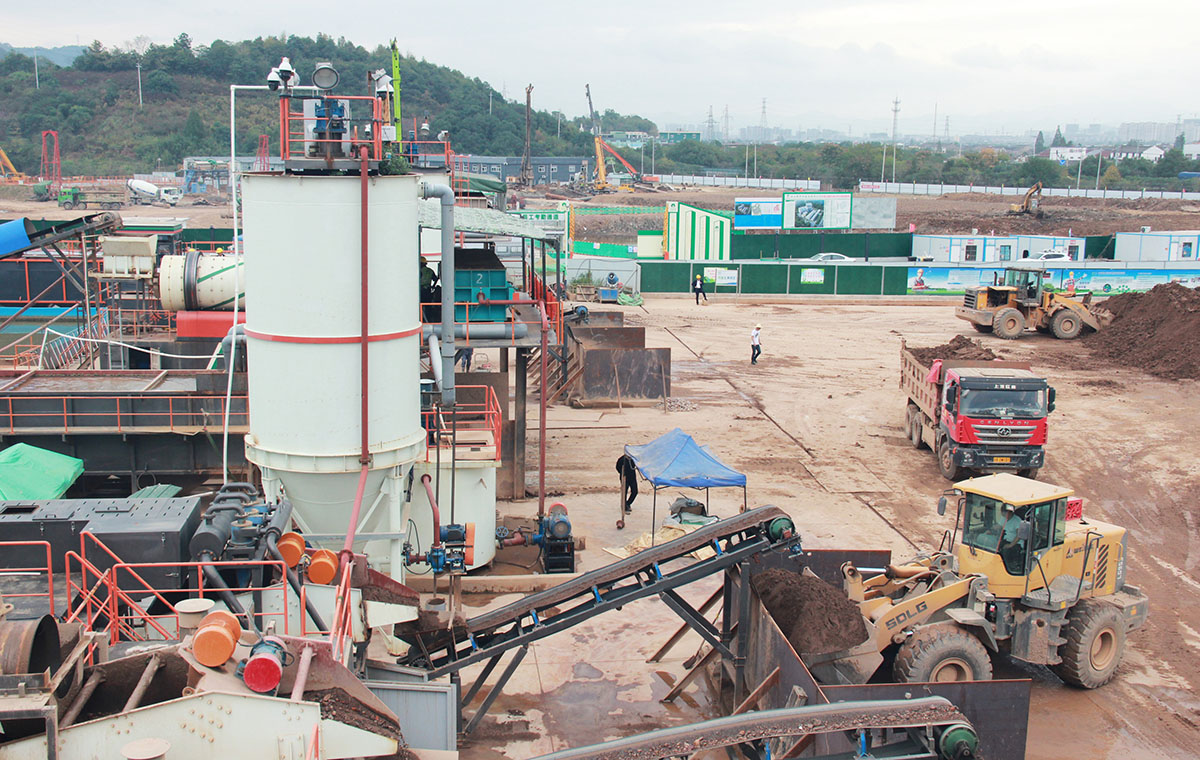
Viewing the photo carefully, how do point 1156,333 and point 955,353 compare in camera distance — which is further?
point 1156,333

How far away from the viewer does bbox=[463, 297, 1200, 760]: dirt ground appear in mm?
12445

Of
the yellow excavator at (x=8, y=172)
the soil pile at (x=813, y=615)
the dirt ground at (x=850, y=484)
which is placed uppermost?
the yellow excavator at (x=8, y=172)

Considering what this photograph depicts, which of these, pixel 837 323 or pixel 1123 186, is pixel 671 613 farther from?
pixel 1123 186

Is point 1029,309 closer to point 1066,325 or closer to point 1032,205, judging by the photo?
point 1066,325

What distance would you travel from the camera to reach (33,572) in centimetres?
952

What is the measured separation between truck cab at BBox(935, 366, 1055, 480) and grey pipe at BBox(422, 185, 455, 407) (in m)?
11.3

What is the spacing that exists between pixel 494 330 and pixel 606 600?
8159 millimetres

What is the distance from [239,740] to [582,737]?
5.35 metres

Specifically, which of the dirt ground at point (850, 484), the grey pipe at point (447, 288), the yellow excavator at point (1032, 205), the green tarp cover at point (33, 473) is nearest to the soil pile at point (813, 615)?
the dirt ground at point (850, 484)

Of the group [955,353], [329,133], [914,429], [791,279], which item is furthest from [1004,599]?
[791,279]

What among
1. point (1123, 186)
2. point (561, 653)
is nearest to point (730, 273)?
point (561, 653)

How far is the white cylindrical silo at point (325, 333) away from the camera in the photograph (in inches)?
447

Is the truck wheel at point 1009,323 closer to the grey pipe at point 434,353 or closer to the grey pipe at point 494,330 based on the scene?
the grey pipe at point 494,330

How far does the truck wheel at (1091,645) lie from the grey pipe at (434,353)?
29.4ft
